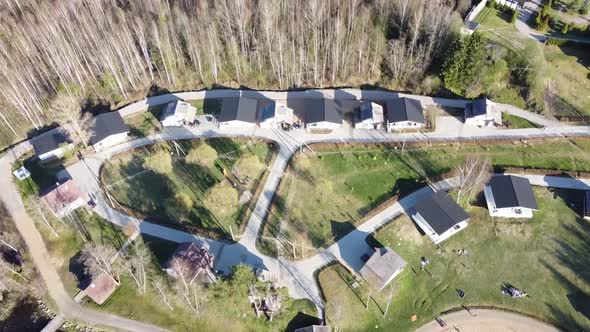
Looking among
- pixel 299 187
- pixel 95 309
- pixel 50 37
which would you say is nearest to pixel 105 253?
pixel 95 309

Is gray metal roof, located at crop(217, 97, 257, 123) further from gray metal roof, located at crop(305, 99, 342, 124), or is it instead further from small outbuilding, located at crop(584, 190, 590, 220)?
small outbuilding, located at crop(584, 190, 590, 220)

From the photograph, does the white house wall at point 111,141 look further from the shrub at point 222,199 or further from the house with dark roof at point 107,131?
the shrub at point 222,199

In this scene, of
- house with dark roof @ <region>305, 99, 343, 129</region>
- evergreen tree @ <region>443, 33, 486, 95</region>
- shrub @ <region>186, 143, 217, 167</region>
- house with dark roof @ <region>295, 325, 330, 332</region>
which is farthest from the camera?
evergreen tree @ <region>443, 33, 486, 95</region>

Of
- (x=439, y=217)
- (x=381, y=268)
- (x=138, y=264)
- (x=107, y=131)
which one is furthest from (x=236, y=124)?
(x=439, y=217)

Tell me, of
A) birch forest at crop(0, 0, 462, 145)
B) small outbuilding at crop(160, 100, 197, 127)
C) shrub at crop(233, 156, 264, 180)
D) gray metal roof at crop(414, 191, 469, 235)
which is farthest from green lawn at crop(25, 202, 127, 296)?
gray metal roof at crop(414, 191, 469, 235)

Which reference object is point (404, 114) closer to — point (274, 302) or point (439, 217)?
point (439, 217)

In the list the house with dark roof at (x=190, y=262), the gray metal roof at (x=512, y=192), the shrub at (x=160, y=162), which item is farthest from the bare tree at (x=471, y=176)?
the shrub at (x=160, y=162)
